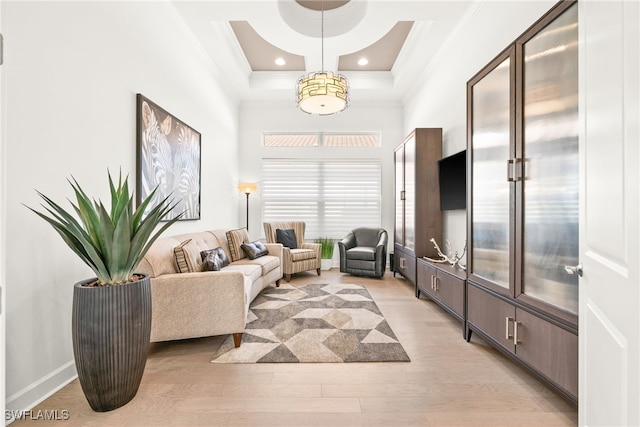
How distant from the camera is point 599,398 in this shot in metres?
1.15

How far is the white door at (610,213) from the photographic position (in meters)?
0.94

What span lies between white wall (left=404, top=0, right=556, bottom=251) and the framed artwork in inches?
120

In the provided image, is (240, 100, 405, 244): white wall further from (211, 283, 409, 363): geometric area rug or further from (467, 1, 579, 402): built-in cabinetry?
(467, 1, 579, 402): built-in cabinetry

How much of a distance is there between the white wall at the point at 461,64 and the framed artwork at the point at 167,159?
3.06 meters

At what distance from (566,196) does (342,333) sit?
1.92 metres

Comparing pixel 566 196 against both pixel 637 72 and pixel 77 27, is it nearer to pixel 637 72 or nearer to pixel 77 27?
pixel 637 72

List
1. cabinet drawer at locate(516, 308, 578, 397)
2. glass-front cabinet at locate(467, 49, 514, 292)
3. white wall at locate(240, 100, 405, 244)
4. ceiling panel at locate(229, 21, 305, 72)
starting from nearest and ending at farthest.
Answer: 1. cabinet drawer at locate(516, 308, 578, 397)
2. glass-front cabinet at locate(467, 49, 514, 292)
3. ceiling panel at locate(229, 21, 305, 72)
4. white wall at locate(240, 100, 405, 244)

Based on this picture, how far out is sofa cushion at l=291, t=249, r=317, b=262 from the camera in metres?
4.92

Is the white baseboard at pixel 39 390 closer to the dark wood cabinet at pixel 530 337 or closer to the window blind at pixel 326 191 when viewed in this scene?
the dark wood cabinet at pixel 530 337

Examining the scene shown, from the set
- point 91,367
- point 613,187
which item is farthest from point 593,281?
point 91,367

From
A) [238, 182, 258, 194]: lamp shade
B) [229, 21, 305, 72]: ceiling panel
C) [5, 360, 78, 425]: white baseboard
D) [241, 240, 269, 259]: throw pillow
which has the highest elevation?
[229, 21, 305, 72]: ceiling panel

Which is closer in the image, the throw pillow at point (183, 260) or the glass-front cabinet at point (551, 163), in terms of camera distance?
the glass-front cabinet at point (551, 163)

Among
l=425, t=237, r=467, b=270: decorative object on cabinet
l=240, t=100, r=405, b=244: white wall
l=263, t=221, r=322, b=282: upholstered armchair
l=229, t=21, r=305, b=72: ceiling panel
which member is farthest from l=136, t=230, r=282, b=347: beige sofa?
l=240, t=100, r=405, b=244: white wall

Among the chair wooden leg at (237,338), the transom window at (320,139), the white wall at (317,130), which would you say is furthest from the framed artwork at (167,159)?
the transom window at (320,139)
